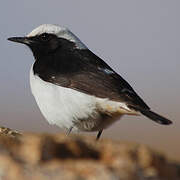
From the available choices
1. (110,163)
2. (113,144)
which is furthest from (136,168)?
(113,144)

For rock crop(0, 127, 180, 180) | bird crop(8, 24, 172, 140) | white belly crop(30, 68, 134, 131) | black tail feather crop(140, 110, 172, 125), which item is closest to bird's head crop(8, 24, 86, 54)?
bird crop(8, 24, 172, 140)

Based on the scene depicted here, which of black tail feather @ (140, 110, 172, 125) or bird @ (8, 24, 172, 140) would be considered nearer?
black tail feather @ (140, 110, 172, 125)

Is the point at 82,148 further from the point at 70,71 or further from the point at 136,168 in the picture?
the point at 70,71

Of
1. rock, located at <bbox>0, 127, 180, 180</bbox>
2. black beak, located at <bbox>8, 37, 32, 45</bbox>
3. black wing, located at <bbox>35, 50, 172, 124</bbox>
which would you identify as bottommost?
black beak, located at <bbox>8, 37, 32, 45</bbox>

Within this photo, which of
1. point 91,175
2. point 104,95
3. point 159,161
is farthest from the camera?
point 104,95

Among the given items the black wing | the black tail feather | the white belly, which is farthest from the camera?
the white belly

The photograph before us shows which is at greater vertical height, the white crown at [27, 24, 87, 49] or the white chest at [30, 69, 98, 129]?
the white crown at [27, 24, 87, 49]

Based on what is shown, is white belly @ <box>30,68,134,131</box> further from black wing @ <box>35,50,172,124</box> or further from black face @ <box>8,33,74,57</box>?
black face @ <box>8,33,74,57</box>
